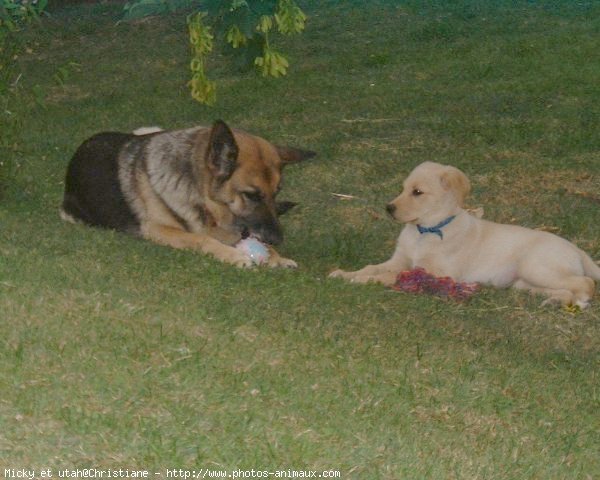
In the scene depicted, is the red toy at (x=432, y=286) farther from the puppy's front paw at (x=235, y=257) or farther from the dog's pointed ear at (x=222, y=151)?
the dog's pointed ear at (x=222, y=151)

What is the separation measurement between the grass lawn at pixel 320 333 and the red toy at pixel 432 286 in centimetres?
19

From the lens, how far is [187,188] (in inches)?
339

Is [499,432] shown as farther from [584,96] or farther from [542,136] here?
[584,96]

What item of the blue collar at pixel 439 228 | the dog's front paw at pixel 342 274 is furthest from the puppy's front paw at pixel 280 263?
the blue collar at pixel 439 228

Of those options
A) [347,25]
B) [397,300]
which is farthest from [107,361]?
[347,25]

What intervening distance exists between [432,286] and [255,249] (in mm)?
1319

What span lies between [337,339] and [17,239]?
110 inches

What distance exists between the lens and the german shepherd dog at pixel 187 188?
324 inches

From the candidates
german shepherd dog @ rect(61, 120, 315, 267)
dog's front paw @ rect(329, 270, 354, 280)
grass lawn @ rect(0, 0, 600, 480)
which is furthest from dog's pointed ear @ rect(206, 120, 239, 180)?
dog's front paw @ rect(329, 270, 354, 280)

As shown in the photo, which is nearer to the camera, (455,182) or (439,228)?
(455,182)

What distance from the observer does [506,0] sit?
794 inches

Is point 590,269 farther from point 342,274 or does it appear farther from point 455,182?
point 342,274

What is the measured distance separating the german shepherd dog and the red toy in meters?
0.93

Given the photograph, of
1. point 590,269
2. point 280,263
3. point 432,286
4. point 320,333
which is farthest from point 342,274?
point 590,269
